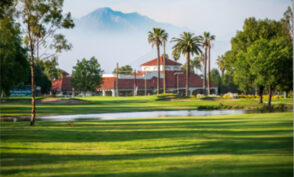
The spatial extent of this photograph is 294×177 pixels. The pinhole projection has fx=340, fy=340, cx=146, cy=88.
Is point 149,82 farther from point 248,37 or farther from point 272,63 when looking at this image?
point 272,63

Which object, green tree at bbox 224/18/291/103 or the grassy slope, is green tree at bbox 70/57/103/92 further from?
the grassy slope

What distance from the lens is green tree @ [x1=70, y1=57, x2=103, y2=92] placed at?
9944cm

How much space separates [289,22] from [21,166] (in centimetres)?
5026

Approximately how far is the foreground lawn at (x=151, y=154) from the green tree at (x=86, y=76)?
82.4 meters

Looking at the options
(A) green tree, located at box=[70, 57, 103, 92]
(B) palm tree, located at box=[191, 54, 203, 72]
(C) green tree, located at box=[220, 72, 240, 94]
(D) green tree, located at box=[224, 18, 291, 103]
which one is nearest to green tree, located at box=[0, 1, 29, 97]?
(D) green tree, located at box=[224, 18, 291, 103]

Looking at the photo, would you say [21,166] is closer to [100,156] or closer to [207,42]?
[100,156]

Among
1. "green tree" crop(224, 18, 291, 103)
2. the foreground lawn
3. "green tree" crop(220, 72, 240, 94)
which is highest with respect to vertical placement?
"green tree" crop(224, 18, 291, 103)

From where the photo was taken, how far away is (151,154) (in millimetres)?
12219

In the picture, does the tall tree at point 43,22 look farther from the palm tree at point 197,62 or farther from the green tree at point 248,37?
the palm tree at point 197,62

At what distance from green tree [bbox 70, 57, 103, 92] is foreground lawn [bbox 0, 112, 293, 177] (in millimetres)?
82376

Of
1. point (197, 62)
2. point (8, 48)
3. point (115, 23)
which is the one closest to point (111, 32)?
point (115, 23)

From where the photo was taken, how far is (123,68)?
136625 mm

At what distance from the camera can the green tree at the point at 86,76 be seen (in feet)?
326

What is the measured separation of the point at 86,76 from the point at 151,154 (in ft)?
292
